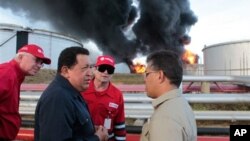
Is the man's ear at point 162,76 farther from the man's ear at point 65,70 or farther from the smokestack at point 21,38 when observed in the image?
the smokestack at point 21,38

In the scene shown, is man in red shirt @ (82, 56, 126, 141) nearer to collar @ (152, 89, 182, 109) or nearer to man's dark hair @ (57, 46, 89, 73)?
man's dark hair @ (57, 46, 89, 73)

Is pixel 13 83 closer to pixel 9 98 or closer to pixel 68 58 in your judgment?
pixel 9 98

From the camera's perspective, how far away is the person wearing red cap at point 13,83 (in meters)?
3.15

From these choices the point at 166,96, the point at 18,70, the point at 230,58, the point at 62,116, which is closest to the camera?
the point at 166,96

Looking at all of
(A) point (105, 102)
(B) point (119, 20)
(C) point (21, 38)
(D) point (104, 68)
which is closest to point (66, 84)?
(A) point (105, 102)

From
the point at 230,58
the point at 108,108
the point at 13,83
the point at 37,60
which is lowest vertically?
the point at 108,108

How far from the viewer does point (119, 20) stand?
115 ft

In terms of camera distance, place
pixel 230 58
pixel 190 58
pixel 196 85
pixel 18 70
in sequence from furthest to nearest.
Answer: pixel 190 58 → pixel 230 58 → pixel 196 85 → pixel 18 70

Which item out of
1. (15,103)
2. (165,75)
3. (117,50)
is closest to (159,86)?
(165,75)

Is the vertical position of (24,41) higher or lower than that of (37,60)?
higher

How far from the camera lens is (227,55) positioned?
80.5 feet

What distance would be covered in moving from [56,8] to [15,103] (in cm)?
2680

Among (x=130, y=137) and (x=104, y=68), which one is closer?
(x=104, y=68)

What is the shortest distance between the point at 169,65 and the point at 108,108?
169cm
